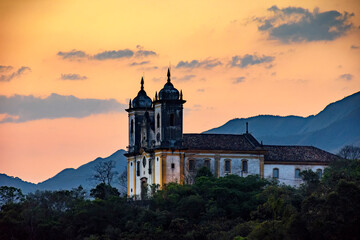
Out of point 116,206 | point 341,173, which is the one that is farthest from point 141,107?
point 341,173

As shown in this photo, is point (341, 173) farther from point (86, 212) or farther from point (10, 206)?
point (10, 206)

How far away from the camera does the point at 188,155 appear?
8819 centimetres

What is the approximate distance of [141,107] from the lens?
95.0 meters

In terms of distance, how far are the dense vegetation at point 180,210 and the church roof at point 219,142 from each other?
5.14 meters

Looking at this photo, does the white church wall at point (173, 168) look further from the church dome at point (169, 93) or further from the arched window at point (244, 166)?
the arched window at point (244, 166)

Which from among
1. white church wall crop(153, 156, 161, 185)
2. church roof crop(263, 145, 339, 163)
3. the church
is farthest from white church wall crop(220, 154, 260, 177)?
white church wall crop(153, 156, 161, 185)

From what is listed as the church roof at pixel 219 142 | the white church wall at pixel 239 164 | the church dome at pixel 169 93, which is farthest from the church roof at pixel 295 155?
the church dome at pixel 169 93

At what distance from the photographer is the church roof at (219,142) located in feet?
292

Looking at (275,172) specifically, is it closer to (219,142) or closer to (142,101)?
(219,142)

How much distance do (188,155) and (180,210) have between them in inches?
474

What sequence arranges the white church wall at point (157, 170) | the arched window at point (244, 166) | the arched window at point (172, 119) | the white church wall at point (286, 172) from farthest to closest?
the white church wall at point (286, 172) < the arched window at point (244, 166) < the arched window at point (172, 119) < the white church wall at point (157, 170)

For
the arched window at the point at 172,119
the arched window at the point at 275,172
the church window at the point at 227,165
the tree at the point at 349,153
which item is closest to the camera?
the arched window at the point at 172,119

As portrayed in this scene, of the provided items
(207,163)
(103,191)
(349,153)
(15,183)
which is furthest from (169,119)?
(15,183)

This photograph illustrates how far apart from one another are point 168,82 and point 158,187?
35.7 feet
